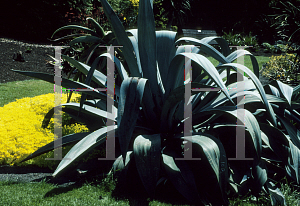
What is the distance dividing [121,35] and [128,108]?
893mm

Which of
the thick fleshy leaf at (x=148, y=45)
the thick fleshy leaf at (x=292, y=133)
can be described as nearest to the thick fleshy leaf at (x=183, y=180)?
the thick fleshy leaf at (x=148, y=45)

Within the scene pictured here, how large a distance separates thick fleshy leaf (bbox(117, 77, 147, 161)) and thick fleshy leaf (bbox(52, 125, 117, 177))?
0.39 metres

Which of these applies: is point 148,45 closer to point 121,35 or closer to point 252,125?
point 121,35

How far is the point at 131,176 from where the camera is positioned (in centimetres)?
255

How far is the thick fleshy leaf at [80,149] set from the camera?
2.12 meters

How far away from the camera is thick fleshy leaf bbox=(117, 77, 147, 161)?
79.0 inches

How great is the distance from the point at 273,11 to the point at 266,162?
1730 cm

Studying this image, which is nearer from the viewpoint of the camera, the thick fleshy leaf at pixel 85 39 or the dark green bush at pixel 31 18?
the thick fleshy leaf at pixel 85 39

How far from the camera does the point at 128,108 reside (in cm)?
210

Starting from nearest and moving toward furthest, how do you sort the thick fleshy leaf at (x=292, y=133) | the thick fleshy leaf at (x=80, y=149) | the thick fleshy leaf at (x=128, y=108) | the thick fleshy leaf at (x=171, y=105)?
1. the thick fleshy leaf at (x=128, y=108)
2. the thick fleshy leaf at (x=80, y=149)
3. the thick fleshy leaf at (x=171, y=105)
4. the thick fleshy leaf at (x=292, y=133)

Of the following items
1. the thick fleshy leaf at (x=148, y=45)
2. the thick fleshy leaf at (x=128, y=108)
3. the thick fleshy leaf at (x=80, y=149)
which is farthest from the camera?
the thick fleshy leaf at (x=148, y=45)

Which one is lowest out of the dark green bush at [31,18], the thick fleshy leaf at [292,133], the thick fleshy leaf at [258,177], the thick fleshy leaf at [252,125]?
the thick fleshy leaf at [258,177]

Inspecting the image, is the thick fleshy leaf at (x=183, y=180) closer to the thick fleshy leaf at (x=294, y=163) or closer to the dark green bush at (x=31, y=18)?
the thick fleshy leaf at (x=294, y=163)

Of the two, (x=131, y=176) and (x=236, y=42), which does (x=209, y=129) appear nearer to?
(x=131, y=176)
